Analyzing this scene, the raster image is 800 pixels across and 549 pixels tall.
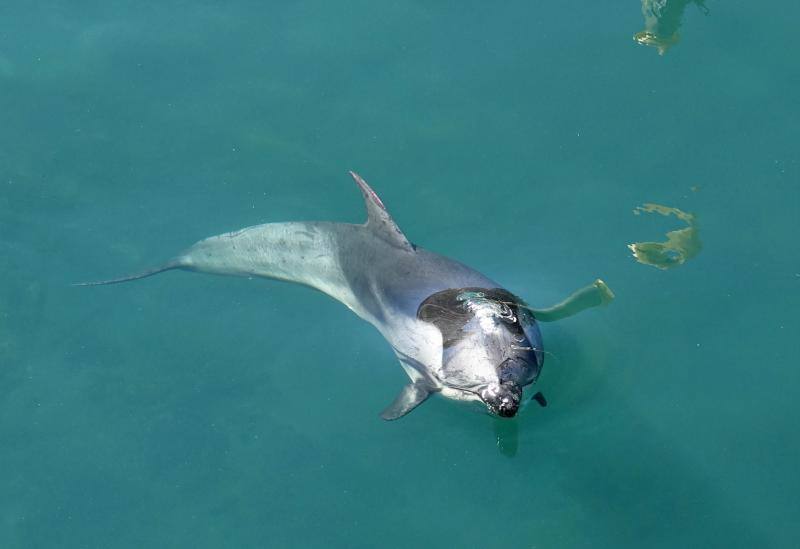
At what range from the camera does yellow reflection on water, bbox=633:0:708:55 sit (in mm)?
10172

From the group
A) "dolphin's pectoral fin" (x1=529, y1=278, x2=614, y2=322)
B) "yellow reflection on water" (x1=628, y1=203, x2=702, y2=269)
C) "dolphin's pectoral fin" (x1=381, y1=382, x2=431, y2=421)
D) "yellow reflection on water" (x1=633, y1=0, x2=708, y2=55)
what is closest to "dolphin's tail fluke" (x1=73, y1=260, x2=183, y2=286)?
"dolphin's pectoral fin" (x1=381, y1=382, x2=431, y2=421)

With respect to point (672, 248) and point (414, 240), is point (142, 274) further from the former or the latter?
point (672, 248)

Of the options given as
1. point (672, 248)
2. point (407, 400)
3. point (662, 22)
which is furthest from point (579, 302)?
point (662, 22)

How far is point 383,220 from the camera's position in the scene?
7840mm

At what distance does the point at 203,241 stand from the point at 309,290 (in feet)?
4.21

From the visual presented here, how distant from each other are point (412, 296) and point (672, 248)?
2.70 m

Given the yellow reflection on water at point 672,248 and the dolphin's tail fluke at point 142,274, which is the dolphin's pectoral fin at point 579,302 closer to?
the yellow reflection on water at point 672,248

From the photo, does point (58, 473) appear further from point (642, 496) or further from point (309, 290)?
point (642, 496)

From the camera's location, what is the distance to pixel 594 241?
8539mm

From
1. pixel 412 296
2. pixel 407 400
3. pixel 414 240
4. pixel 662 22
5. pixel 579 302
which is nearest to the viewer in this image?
pixel 407 400

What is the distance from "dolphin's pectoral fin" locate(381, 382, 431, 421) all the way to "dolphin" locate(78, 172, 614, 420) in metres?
0.01

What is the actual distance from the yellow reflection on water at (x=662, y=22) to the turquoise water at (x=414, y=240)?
0.44 ft

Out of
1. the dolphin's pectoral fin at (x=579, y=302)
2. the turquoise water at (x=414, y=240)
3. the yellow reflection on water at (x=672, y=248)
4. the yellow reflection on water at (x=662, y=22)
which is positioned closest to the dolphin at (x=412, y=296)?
the dolphin's pectoral fin at (x=579, y=302)

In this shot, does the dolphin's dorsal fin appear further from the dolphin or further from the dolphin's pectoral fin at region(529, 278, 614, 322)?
the dolphin's pectoral fin at region(529, 278, 614, 322)
